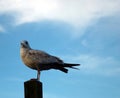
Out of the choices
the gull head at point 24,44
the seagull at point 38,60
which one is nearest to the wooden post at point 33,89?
the seagull at point 38,60

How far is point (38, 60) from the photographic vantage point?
348 inches

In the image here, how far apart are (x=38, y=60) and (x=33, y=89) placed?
11.7 feet

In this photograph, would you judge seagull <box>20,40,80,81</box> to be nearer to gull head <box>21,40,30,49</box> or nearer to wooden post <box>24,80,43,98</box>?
gull head <box>21,40,30,49</box>

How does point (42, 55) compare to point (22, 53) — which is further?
point (42, 55)

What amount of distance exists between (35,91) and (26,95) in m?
0.17

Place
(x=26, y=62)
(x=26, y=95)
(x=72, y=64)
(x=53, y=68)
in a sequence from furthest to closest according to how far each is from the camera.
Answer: (x=53, y=68), (x=26, y=62), (x=72, y=64), (x=26, y=95)

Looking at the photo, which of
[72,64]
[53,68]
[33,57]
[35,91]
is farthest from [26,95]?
[53,68]

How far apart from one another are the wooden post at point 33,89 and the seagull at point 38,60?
2.71 m

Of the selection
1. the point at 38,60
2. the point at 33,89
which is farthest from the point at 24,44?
the point at 33,89

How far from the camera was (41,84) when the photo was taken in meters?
5.41

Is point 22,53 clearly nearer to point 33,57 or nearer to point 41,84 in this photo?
point 33,57

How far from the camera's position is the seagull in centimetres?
838

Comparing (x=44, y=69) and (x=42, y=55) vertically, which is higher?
(x=42, y=55)

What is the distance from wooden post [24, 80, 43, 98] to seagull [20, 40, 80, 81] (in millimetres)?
2708
